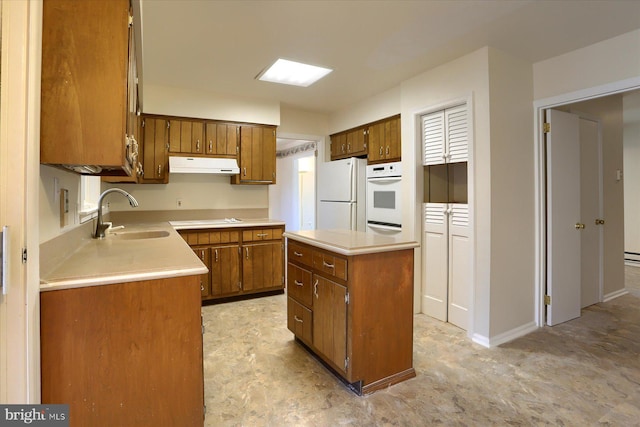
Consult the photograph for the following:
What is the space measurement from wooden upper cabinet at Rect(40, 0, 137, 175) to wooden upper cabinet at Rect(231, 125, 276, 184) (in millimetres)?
2883

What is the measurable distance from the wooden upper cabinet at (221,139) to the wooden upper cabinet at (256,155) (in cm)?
10

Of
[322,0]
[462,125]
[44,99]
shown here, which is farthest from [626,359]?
[44,99]

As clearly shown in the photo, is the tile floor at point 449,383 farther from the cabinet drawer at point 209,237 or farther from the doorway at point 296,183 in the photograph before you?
the doorway at point 296,183

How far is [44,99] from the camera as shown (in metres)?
1.12

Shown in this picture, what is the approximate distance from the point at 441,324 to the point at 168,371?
2.60 m

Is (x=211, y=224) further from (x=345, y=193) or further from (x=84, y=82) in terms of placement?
(x=84, y=82)

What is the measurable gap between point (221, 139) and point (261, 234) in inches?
50.8

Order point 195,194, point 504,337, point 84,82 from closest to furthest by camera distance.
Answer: point 84,82, point 504,337, point 195,194

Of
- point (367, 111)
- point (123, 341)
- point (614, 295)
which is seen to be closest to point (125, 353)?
point (123, 341)

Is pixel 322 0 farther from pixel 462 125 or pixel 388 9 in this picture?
pixel 462 125

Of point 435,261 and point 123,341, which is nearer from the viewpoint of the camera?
point 123,341

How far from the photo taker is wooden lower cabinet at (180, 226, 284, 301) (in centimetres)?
361

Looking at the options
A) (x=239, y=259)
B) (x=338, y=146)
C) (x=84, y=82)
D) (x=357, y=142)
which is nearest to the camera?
(x=84, y=82)

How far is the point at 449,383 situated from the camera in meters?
2.10
